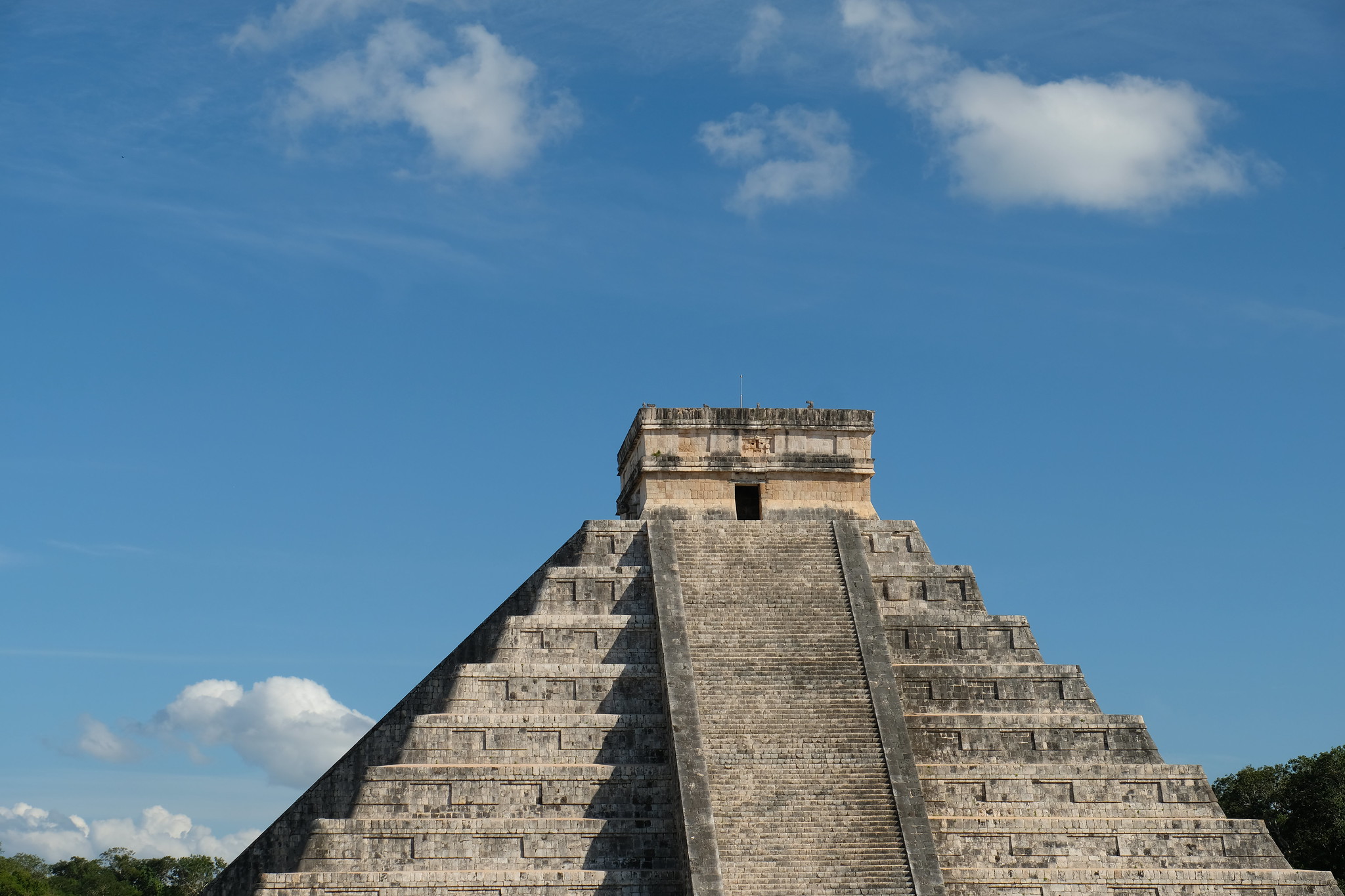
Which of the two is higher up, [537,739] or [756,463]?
[756,463]

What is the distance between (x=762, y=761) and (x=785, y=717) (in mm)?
865

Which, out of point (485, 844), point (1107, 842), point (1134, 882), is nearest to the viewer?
point (485, 844)

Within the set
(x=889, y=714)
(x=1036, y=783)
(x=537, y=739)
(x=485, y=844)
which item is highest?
(x=537, y=739)

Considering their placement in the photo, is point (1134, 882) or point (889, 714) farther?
point (889, 714)

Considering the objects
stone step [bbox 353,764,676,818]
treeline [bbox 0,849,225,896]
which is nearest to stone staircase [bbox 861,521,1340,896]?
stone step [bbox 353,764,676,818]

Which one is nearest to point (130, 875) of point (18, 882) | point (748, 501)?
point (18, 882)

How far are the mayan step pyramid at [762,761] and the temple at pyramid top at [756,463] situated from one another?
0.81 metres

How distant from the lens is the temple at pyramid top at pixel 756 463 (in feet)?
81.6

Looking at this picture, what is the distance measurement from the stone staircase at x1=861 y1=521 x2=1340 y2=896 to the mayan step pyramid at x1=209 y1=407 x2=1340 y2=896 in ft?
0.10

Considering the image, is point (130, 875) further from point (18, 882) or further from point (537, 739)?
point (537, 739)

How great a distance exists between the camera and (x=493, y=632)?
2516cm

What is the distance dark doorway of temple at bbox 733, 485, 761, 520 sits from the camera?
82.2 ft

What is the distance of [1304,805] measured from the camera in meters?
29.8

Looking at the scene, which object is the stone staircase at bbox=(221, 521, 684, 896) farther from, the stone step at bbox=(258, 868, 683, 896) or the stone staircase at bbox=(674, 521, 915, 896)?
the stone staircase at bbox=(674, 521, 915, 896)
